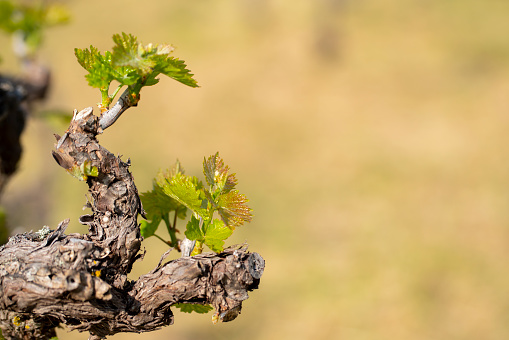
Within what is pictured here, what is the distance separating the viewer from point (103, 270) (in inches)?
55.9

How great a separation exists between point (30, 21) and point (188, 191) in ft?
11.6

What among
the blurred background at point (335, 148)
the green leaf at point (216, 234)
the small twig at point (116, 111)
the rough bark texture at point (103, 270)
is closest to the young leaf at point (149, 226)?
the rough bark texture at point (103, 270)

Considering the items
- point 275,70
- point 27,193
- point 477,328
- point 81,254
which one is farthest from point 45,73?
point 275,70

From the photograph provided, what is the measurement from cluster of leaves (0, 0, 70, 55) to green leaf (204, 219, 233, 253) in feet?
11.6

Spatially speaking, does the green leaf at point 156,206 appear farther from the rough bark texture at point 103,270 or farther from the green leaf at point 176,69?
the green leaf at point 176,69

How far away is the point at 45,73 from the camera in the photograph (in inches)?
170

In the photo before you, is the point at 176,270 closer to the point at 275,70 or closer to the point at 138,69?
the point at 138,69

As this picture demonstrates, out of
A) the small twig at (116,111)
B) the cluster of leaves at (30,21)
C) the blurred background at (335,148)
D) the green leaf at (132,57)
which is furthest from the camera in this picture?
the blurred background at (335,148)

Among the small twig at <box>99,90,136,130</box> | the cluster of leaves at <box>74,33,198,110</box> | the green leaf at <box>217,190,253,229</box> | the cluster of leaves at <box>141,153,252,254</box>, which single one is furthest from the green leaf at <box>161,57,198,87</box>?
the green leaf at <box>217,190,253,229</box>

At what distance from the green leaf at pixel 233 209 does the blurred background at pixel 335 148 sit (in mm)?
5248

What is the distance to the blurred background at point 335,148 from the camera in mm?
6609

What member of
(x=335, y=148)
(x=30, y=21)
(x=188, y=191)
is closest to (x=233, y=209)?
(x=188, y=191)

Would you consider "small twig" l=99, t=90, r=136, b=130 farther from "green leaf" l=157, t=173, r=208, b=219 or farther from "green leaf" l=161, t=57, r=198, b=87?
"green leaf" l=157, t=173, r=208, b=219

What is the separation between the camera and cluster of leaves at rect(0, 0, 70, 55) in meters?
4.03
